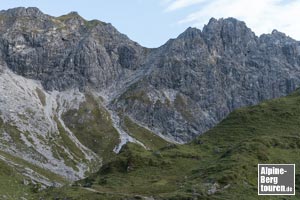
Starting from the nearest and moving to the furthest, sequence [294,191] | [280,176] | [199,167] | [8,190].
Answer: [280,176]
[294,191]
[8,190]
[199,167]

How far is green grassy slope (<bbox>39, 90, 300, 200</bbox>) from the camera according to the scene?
309 ft

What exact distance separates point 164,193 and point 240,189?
16.4 metres

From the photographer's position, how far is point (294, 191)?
88.4m

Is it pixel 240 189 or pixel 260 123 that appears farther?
pixel 260 123

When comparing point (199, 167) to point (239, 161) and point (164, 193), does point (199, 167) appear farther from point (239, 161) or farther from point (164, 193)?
point (164, 193)

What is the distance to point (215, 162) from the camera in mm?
117438

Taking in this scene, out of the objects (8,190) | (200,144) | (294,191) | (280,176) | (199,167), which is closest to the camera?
(280,176)

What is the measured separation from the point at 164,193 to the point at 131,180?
19.8 metres

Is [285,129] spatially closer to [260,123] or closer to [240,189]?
[260,123]

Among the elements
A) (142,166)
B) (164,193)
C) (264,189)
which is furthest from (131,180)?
(264,189)

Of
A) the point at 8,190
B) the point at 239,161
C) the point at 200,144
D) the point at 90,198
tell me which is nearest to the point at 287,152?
the point at 239,161

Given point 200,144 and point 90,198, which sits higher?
point 200,144

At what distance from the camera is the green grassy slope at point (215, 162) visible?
94.3m

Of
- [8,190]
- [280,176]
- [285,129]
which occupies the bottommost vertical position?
[8,190]
